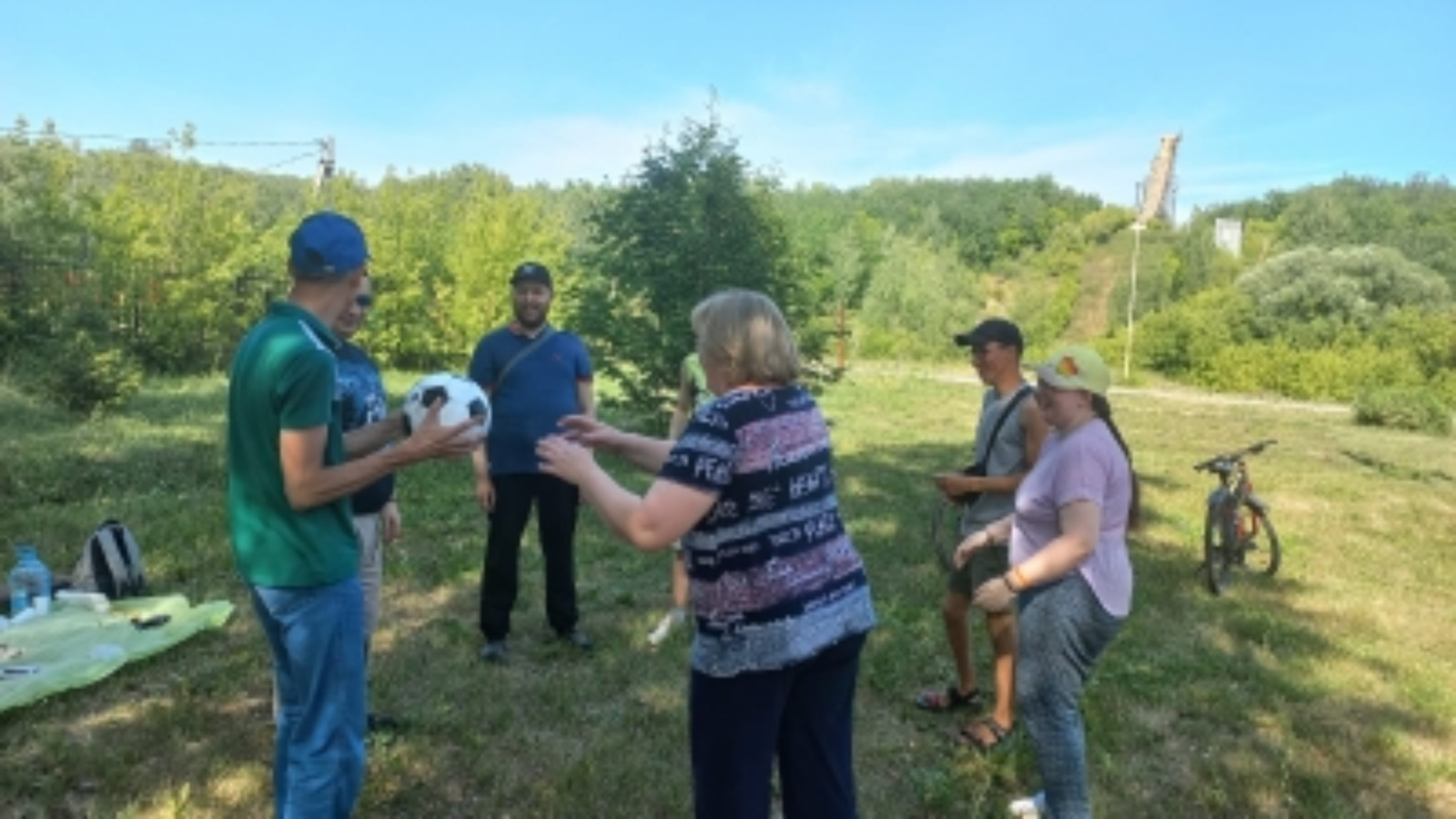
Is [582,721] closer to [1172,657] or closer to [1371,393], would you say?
[1172,657]

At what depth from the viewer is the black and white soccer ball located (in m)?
2.76

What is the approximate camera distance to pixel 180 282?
22.6 m

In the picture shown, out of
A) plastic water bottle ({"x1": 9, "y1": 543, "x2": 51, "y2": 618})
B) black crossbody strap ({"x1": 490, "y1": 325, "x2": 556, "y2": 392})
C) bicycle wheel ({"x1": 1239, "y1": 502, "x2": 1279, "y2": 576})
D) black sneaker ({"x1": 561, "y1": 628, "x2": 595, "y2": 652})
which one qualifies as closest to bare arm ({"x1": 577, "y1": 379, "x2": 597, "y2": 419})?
black crossbody strap ({"x1": 490, "y1": 325, "x2": 556, "y2": 392})

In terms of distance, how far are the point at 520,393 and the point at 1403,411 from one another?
87.5 feet

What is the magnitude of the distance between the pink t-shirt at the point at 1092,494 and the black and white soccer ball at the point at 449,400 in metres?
1.82

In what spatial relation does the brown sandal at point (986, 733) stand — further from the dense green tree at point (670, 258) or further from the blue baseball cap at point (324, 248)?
the dense green tree at point (670, 258)

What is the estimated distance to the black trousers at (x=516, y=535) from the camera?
489cm

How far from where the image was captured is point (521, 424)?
4.77 metres

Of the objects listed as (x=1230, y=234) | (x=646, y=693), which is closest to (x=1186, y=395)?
(x=646, y=693)

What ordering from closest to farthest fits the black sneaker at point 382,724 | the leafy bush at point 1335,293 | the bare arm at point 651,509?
the bare arm at point 651,509 < the black sneaker at point 382,724 < the leafy bush at point 1335,293

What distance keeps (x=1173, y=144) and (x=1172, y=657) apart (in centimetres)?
6560

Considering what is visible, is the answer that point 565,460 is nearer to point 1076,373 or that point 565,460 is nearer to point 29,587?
point 1076,373

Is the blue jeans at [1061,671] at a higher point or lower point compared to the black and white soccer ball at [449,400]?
lower

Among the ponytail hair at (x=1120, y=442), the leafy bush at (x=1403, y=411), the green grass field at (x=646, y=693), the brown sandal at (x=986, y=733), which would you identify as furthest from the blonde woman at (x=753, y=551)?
the leafy bush at (x=1403, y=411)
